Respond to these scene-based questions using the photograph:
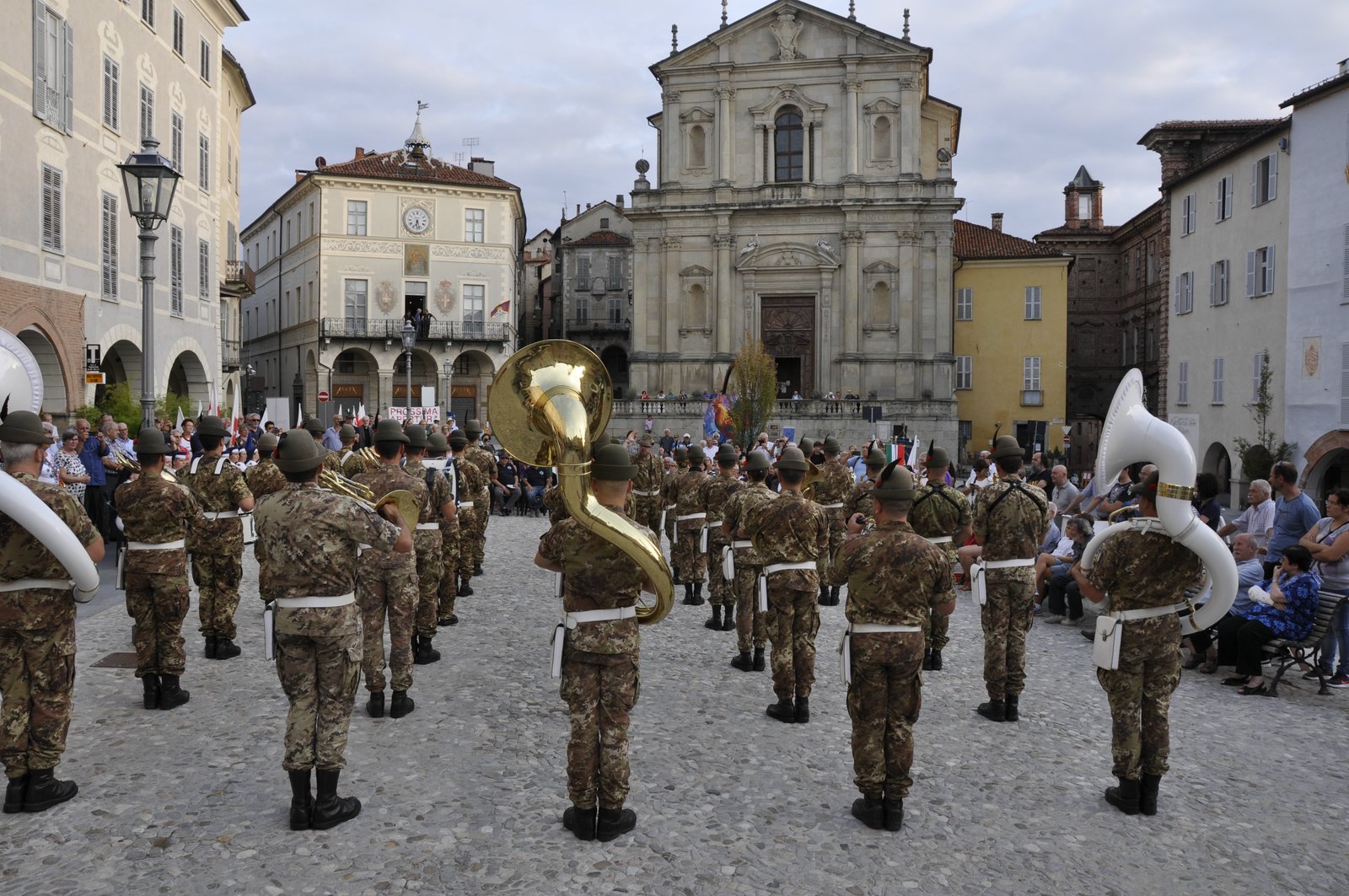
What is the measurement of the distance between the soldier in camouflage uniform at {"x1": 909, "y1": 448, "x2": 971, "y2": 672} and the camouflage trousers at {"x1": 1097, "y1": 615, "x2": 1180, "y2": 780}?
3.00 meters

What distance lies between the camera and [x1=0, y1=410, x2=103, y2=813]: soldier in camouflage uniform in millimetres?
5512

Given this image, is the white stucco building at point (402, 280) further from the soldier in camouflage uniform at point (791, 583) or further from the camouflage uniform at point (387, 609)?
the soldier in camouflage uniform at point (791, 583)

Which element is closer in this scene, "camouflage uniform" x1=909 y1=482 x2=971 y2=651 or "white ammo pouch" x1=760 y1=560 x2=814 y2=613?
"white ammo pouch" x1=760 y1=560 x2=814 y2=613

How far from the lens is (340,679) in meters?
5.45

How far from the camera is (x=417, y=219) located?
48.2 metres

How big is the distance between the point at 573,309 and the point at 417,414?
118ft

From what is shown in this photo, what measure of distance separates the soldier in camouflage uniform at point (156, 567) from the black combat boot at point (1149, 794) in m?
6.93

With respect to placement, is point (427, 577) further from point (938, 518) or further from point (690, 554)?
point (938, 518)

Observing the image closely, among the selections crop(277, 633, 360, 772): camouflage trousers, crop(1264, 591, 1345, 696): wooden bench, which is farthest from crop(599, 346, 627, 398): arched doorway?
crop(277, 633, 360, 772): camouflage trousers

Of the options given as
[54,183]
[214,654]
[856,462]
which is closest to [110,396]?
[54,183]

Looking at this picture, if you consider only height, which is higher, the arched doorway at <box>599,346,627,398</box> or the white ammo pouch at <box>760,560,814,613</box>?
the arched doorway at <box>599,346,627,398</box>

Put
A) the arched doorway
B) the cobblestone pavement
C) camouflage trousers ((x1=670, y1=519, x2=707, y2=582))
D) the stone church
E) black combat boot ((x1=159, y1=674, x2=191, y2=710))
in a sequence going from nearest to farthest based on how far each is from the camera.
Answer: the cobblestone pavement < black combat boot ((x1=159, y1=674, x2=191, y2=710)) < camouflage trousers ((x1=670, y1=519, x2=707, y2=582)) < the stone church < the arched doorway

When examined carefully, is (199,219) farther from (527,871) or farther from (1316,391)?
(1316,391)

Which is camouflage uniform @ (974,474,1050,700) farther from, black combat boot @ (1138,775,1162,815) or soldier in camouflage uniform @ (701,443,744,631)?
soldier in camouflage uniform @ (701,443,744,631)
